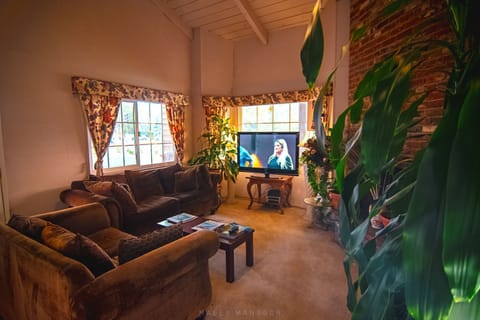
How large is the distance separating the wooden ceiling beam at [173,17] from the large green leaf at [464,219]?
4.77 meters

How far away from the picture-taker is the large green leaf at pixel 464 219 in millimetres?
425

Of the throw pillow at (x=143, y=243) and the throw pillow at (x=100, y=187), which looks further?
the throw pillow at (x=100, y=187)

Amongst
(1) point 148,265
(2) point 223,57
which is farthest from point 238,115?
(1) point 148,265

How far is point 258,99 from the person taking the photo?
485 centimetres

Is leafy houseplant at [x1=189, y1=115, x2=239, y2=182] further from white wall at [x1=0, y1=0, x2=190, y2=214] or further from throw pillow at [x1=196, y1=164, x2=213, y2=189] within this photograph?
white wall at [x1=0, y1=0, x2=190, y2=214]

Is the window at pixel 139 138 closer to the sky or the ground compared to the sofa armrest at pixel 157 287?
closer to the sky

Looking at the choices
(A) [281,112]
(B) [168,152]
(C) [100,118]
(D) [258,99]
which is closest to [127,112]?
(C) [100,118]

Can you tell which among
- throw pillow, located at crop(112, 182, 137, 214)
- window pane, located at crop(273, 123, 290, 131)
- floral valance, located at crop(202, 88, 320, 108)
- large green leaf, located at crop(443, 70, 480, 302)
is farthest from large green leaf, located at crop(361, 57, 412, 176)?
window pane, located at crop(273, 123, 290, 131)

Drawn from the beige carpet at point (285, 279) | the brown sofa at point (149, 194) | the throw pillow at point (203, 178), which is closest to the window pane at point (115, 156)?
the brown sofa at point (149, 194)

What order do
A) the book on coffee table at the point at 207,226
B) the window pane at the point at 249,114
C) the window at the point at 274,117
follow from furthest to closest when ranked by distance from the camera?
the window pane at the point at 249,114, the window at the point at 274,117, the book on coffee table at the point at 207,226

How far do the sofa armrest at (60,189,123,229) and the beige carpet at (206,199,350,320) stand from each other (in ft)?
3.68

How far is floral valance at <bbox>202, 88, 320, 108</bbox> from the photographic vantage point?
4.39m

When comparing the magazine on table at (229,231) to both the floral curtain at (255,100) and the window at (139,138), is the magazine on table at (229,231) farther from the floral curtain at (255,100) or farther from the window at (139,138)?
the floral curtain at (255,100)

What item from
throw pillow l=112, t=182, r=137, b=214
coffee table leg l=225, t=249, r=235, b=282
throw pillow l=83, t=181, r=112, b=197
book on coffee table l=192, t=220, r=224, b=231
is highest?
throw pillow l=83, t=181, r=112, b=197
